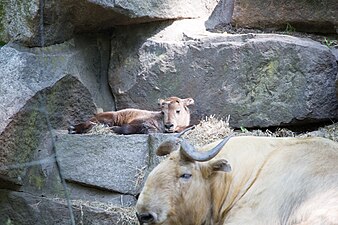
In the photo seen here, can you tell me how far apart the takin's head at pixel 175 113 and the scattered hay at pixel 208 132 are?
33 centimetres

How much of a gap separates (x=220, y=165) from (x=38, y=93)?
128 inches

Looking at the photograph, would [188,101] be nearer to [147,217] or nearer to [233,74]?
[233,74]

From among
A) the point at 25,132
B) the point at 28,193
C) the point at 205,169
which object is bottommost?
the point at 28,193

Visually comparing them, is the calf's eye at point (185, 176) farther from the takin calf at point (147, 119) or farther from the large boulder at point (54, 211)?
the takin calf at point (147, 119)

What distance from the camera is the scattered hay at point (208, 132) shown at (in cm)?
786

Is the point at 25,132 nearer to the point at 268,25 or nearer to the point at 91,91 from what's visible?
the point at 91,91

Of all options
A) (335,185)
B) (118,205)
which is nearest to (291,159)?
(335,185)

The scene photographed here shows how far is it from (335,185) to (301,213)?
11.1 inches

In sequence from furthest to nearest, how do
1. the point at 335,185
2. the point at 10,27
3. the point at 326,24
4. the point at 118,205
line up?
1. the point at 326,24
2. the point at 10,27
3. the point at 118,205
4. the point at 335,185

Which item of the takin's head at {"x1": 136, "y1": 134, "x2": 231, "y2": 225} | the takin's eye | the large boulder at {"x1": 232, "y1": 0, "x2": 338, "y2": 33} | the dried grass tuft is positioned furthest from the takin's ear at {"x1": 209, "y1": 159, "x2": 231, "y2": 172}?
the large boulder at {"x1": 232, "y1": 0, "x2": 338, "y2": 33}

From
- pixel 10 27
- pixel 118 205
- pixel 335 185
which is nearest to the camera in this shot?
pixel 335 185

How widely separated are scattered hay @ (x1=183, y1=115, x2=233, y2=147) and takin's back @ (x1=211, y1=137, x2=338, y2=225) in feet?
7.26

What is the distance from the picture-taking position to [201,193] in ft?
17.5

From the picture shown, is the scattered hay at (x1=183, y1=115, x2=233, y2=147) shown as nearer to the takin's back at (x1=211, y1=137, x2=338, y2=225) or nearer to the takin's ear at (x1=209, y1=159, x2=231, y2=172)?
the takin's back at (x1=211, y1=137, x2=338, y2=225)
